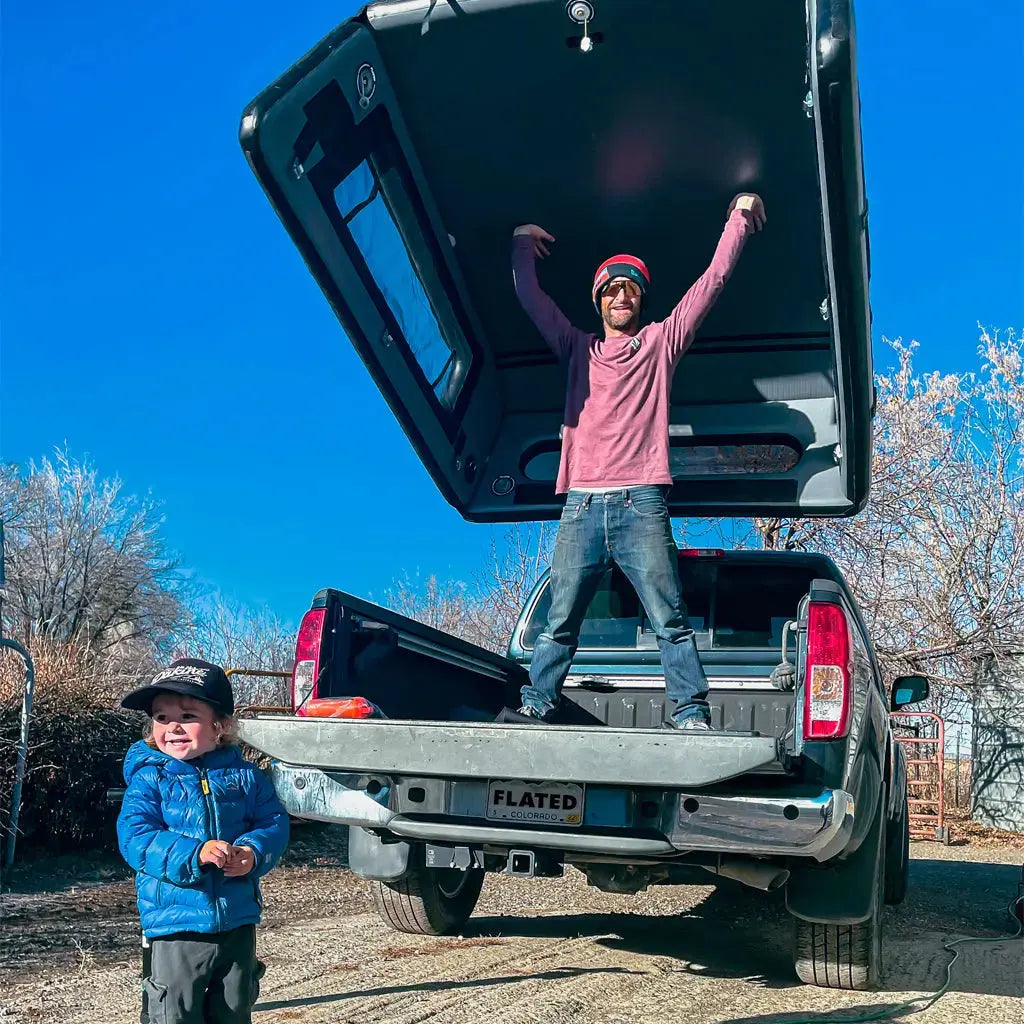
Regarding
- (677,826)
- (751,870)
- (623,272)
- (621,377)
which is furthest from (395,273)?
(751,870)

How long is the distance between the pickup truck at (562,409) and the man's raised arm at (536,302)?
0.17 metres

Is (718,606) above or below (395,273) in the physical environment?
below

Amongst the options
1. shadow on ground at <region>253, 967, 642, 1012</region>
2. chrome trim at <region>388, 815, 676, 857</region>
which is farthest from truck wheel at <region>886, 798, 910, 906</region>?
chrome trim at <region>388, 815, 676, 857</region>

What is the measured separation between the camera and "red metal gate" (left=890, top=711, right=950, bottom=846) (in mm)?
12703

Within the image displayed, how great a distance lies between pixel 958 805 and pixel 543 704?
533 inches

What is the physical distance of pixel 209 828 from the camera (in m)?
2.71

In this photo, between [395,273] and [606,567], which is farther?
[395,273]

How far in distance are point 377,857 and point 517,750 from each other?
3.96ft

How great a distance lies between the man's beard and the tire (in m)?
2.54

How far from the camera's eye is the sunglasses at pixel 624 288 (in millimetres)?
4496

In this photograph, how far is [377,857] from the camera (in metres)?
4.30

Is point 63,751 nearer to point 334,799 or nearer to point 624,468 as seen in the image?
point 334,799

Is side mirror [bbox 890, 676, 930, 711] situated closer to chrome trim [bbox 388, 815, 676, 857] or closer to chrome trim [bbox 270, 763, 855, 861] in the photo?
chrome trim [bbox 270, 763, 855, 861]

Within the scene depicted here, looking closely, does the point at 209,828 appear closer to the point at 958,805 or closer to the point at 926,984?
the point at 926,984
